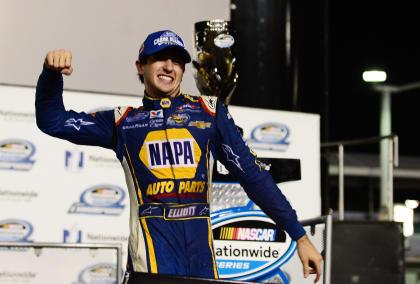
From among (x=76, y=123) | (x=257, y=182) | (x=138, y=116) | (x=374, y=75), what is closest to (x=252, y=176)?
(x=257, y=182)

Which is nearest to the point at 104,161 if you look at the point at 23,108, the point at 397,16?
the point at 23,108

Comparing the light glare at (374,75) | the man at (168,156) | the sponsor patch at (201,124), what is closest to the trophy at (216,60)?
the man at (168,156)

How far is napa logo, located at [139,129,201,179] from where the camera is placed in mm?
2658

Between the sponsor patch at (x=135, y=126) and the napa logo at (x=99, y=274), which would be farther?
the napa logo at (x=99, y=274)

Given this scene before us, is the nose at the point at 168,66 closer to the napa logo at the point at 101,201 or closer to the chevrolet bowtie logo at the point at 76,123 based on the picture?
the chevrolet bowtie logo at the point at 76,123

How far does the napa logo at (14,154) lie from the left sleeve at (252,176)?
7.53ft

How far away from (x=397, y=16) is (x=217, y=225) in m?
22.5

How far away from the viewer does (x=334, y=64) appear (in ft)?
98.5

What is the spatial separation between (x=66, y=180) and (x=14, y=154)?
0.40 meters

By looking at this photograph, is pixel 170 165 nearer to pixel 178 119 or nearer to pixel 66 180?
pixel 178 119

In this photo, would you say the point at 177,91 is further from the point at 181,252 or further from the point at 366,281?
the point at 366,281

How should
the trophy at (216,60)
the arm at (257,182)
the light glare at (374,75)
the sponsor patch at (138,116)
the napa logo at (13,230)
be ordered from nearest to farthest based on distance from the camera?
the arm at (257,182) → the sponsor patch at (138,116) → the trophy at (216,60) → the napa logo at (13,230) → the light glare at (374,75)

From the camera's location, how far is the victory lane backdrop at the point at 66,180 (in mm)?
4738

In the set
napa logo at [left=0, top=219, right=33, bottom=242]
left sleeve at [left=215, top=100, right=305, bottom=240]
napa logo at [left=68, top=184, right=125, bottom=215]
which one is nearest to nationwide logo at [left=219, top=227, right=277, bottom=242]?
napa logo at [left=68, top=184, right=125, bottom=215]
